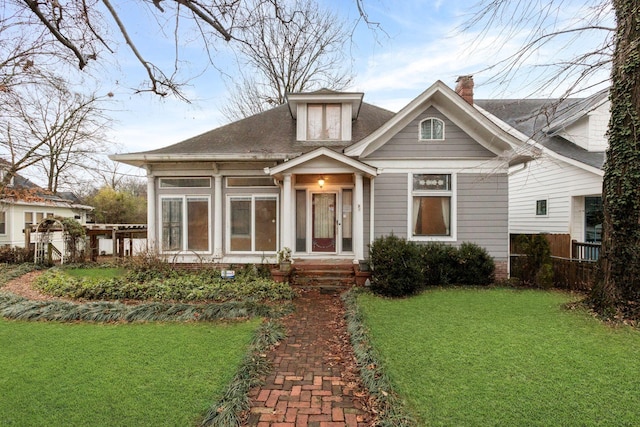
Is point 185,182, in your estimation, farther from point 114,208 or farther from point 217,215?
point 114,208

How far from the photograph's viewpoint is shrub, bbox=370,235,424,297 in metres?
6.68

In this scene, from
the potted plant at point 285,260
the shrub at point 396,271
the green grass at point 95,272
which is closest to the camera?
the shrub at point 396,271

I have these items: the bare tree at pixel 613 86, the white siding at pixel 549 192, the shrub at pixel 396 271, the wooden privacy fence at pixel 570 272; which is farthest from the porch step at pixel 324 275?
the white siding at pixel 549 192

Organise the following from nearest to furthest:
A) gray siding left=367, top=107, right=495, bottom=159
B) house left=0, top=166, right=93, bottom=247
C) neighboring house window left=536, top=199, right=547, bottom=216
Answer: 1. gray siding left=367, top=107, right=495, bottom=159
2. neighboring house window left=536, top=199, right=547, bottom=216
3. house left=0, top=166, right=93, bottom=247

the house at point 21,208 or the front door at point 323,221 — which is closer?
the front door at point 323,221

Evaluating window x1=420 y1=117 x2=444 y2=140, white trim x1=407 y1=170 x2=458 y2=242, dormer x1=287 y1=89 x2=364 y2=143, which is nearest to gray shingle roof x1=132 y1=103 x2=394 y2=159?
dormer x1=287 y1=89 x2=364 y2=143

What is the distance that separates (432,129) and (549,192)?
20.7ft

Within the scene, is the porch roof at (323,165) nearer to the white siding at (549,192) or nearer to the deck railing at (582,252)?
the white siding at (549,192)

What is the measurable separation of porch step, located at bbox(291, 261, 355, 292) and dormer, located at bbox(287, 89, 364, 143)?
3.95 meters

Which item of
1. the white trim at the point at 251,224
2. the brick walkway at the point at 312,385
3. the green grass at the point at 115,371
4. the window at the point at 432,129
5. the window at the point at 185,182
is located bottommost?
the brick walkway at the point at 312,385

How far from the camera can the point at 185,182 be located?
924 centimetres

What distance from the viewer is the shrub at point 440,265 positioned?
7758 millimetres

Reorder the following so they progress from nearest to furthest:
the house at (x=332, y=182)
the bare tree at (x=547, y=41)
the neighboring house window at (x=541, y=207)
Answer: the bare tree at (x=547, y=41) < the house at (x=332, y=182) < the neighboring house window at (x=541, y=207)

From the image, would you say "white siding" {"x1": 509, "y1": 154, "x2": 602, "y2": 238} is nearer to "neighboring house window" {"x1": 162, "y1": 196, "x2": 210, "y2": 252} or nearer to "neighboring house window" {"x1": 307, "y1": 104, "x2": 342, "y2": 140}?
"neighboring house window" {"x1": 307, "y1": 104, "x2": 342, "y2": 140}
